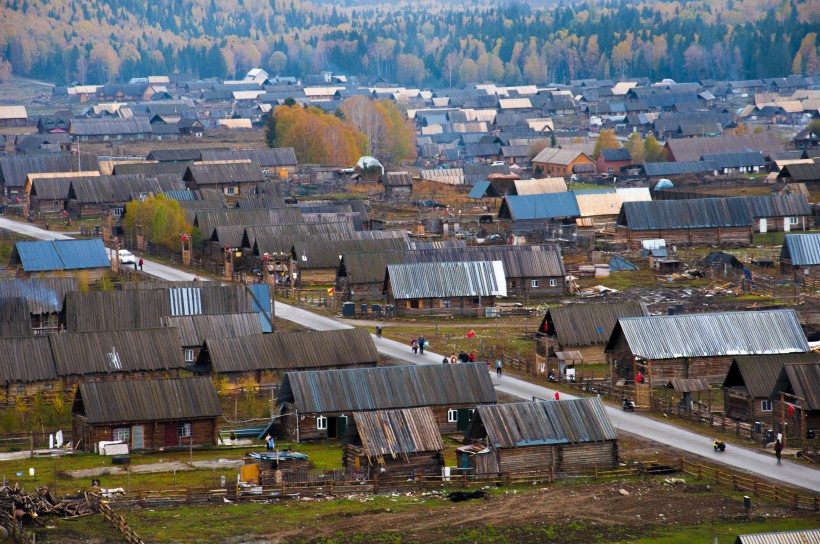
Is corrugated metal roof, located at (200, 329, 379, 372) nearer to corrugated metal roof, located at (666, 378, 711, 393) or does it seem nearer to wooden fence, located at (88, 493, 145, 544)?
corrugated metal roof, located at (666, 378, 711, 393)

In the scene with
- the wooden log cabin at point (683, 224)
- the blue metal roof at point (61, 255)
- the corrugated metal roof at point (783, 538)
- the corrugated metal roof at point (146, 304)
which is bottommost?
A: the corrugated metal roof at point (783, 538)

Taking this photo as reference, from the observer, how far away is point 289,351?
59.9 m

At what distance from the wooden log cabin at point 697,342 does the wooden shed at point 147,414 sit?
57.5ft

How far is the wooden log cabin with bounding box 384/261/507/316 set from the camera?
251 feet

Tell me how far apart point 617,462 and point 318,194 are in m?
82.0

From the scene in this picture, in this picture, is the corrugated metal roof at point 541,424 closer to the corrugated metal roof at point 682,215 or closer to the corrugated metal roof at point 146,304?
A: the corrugated metal roof at point 146,304

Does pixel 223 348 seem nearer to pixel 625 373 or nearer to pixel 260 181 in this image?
pixel 625 373

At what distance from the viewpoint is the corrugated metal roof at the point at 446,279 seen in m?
76.8

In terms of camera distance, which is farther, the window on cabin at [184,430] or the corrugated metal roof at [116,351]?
the corrugated metal roof at [116,351]

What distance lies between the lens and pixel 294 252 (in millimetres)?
86438

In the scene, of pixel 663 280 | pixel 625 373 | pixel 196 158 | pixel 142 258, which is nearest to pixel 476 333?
pixel 625 373

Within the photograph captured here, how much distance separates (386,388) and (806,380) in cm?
1486

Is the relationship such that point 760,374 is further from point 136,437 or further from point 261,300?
point 261,300

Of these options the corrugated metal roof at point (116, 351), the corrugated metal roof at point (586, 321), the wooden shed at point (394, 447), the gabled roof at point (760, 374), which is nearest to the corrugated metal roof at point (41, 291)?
the corrugated metal roof at point (116, 351)
